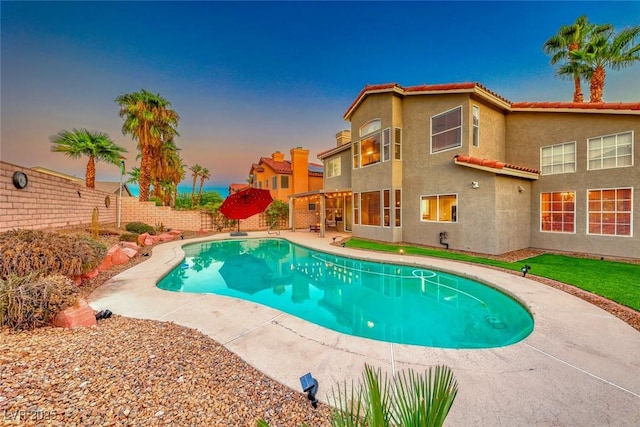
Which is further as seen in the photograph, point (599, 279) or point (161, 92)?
point (161, 92)

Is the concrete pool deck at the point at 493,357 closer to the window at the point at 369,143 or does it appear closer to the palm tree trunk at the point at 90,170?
the window at the point at 369,143

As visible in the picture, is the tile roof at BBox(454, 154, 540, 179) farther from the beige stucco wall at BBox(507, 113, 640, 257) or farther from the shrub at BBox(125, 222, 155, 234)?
the shrub at BBox(125, 222, 155, 234)

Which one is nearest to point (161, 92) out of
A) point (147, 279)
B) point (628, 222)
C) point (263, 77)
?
point (263, 77)

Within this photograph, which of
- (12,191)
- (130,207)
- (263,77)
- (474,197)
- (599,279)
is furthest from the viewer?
(263,77)

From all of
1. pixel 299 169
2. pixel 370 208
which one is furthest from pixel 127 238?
pixel 299 169

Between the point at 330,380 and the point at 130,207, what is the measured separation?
21462 mm

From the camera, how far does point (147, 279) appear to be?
7.32 m

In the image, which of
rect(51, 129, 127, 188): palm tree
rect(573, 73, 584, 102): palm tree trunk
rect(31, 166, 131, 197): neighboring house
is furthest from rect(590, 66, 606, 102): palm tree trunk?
rect(31, 166, 131, 197): neighboring house

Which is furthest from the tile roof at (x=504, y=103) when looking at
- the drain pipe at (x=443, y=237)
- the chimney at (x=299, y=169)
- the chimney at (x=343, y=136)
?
the chimney at (x=299, y=169)

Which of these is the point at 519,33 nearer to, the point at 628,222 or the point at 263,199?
the point at 628,222

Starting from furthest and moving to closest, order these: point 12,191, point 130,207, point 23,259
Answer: point 130,207
point 12,191
point 23,259

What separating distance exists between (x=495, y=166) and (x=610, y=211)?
4.73m

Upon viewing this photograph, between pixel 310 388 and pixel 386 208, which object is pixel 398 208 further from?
pixel 310 388

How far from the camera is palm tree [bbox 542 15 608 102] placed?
44.5 ft
